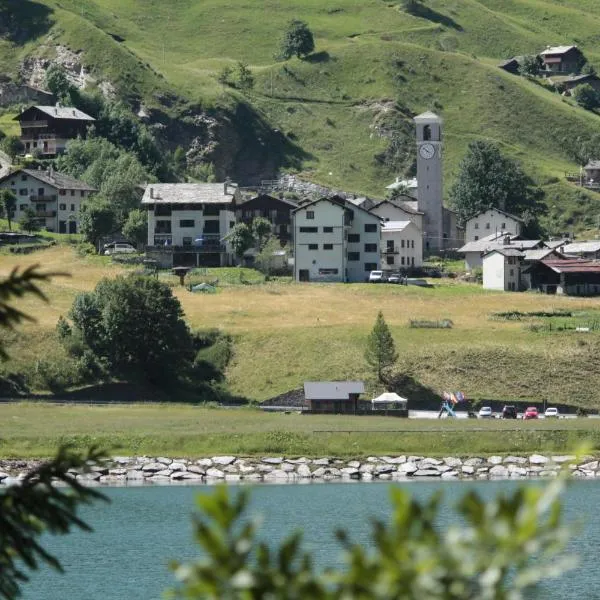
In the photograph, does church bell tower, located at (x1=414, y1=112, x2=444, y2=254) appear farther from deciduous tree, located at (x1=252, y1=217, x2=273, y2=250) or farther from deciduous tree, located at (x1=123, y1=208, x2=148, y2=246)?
deciduous tree, located at (x1=123, y1=208, x2=148, y2=246)

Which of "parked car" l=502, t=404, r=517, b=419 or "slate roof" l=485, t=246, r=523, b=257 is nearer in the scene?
"parked car" l=502, t=404, r=517, b=419

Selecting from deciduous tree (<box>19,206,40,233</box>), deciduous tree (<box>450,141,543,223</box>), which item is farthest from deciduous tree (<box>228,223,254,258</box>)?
deciduous tree (<box>450,141,543,223</box>)

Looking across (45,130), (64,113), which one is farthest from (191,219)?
(64,113)

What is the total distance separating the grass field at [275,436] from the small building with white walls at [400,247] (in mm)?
60946

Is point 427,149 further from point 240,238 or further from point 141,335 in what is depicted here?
point 141,335

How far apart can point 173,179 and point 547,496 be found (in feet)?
571

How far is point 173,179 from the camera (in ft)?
598

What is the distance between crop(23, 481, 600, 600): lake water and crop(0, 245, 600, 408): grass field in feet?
69.2

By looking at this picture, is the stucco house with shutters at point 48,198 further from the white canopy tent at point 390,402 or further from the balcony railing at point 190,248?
the white canopy tent at point 390,402

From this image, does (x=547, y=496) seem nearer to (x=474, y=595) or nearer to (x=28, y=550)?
(x=474, y=595)

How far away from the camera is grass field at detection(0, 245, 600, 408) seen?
322 feet

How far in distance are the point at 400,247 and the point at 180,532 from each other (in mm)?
89637

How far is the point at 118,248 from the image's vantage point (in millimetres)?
144125

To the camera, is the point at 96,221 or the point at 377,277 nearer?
the point at 377,277
